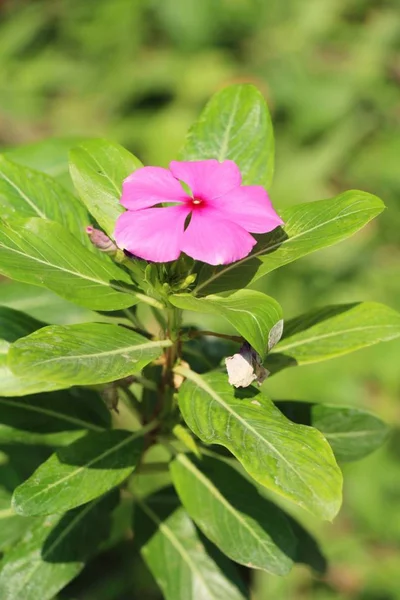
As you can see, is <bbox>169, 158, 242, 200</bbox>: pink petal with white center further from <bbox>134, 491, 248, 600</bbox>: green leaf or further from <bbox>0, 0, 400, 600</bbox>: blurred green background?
<bbox>0, 0, 400, 600</bbox>: blurred green background

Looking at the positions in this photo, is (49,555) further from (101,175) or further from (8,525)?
(101,175)

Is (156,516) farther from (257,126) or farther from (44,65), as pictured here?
(44,65)

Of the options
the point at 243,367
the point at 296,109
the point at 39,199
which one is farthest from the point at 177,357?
the point at 296,109

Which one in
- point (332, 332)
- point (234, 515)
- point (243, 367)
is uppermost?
point (243, 367)

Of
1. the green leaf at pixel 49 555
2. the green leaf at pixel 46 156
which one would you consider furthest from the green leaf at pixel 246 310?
the green leaf at pixel 46 156

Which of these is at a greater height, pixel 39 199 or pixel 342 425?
pixel 39 199

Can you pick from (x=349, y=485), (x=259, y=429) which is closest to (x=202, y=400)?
(x=259, y=429)

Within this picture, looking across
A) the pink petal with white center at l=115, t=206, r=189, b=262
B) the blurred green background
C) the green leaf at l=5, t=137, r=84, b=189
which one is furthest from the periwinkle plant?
the blurred green background
